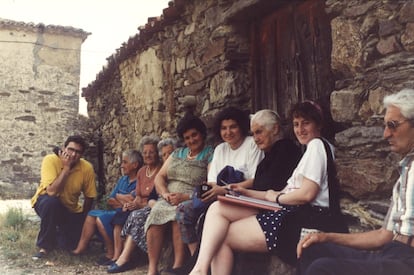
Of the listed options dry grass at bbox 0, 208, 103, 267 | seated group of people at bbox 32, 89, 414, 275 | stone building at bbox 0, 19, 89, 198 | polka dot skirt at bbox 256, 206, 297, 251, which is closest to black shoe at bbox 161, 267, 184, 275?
seated group of people at bbox 32, 89, 414, 275

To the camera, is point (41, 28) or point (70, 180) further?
point (41, 28)

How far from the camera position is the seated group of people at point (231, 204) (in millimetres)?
2088

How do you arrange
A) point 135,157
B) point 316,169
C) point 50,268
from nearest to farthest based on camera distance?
point 316,169 < point 50,268 < point 135,157

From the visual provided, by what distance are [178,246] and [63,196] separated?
161 centimetres

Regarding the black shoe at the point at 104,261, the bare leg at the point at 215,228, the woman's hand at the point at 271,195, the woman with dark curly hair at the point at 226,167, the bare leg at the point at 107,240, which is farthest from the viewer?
the bare leg at the point at 107,240

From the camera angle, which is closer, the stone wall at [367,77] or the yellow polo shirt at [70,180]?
the stone wall at [367,77]

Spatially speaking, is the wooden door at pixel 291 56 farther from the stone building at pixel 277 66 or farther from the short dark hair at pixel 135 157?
the short dark hair at pixel 135 157

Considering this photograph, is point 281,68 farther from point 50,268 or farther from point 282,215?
point 50,268

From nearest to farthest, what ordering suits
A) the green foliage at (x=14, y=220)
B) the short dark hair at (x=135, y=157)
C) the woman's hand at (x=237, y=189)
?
the woman's hand at (x=237, y=189) < the short dark hair at (x=135, y=157) < the green foliage at (x=14, y=220)

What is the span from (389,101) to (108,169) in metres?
6.43

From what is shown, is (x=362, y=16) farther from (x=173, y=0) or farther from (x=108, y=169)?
(x=108, y=169)

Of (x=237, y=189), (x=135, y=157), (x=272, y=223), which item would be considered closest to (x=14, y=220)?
(x=135, y=157)

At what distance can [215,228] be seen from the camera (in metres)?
2.79

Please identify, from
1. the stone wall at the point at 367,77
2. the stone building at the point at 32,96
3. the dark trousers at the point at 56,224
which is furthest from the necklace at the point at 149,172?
the stone building at the point at 32,96
